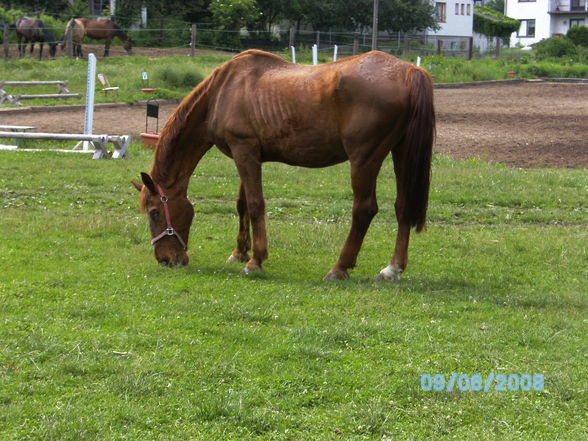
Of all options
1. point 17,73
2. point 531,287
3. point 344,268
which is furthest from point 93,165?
point 17,73

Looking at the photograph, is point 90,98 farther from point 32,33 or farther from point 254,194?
point 32,33

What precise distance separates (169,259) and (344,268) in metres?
1.53

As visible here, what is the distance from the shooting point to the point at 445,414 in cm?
441

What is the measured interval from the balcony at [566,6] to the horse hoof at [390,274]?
76.3 metres

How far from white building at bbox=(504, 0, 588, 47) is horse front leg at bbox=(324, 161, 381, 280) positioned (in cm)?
7425

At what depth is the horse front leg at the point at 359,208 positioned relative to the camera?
7117 millimetres

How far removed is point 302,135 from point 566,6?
77647 mm

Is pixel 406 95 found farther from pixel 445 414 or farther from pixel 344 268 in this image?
pixel 445 414

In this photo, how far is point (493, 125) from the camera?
19.5m

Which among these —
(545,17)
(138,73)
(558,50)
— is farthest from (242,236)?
(545,17)

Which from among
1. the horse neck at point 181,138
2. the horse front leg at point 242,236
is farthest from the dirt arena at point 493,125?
the horse neck at point 181,138

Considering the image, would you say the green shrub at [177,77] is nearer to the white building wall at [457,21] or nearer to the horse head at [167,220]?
the horse head at [167,220]

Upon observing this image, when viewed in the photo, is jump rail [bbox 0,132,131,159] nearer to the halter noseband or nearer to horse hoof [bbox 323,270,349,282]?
the halter noseband

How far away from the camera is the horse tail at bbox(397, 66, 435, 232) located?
22.8 feet
